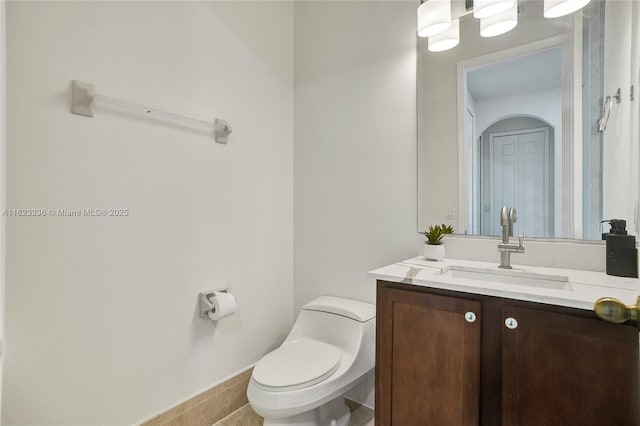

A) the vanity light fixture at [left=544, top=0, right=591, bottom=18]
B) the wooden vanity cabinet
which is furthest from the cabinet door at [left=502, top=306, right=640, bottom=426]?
the vanity light fixture at [left=544, top=0, right=591, bottom=18]

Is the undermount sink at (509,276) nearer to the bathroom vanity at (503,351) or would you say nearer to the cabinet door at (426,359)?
the bathroom vanity at (503,351)

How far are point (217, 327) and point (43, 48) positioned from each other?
1.37 m

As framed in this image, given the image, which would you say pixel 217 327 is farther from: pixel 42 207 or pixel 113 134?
pixel 113 134

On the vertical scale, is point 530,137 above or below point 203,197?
above

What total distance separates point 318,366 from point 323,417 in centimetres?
35

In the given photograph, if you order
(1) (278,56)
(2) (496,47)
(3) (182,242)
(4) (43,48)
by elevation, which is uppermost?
(1) (278,56)

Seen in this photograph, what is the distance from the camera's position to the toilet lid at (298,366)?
1303 mm

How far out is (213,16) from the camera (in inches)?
64.1

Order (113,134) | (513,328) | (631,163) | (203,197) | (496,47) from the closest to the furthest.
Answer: (513,328) → (631,163) → (113,134) → (496,47) → (203,197)

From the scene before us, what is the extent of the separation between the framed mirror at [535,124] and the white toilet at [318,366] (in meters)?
0.67

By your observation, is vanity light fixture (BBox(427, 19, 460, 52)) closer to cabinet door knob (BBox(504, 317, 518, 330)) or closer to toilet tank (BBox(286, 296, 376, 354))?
cabinet door knob (BBox(504, 317, 518, 330))

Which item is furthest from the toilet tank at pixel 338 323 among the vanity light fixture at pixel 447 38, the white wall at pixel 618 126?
the vanity light fixture at pixel 447 38

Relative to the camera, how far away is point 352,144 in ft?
6.04

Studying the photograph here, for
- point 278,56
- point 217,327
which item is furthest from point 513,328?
point 278,56
